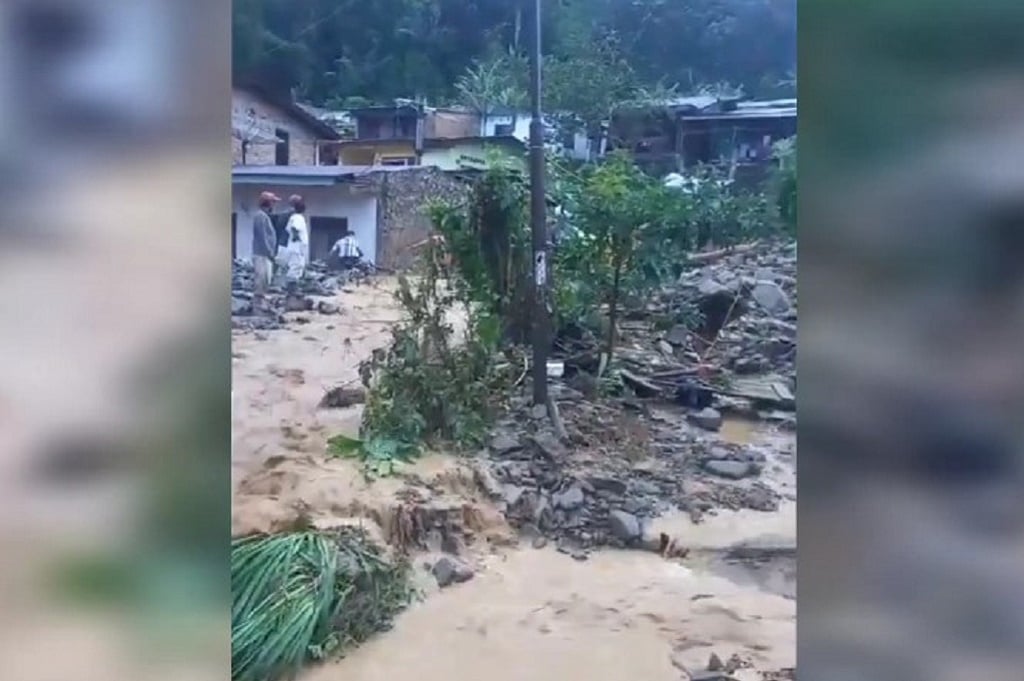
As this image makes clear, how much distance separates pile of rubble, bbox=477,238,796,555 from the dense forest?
28cm

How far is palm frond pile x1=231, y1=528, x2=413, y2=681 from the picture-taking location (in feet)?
5.16

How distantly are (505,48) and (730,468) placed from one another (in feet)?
2.21

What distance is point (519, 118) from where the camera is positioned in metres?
1.59

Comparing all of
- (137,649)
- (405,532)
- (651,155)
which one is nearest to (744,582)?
(405,532)

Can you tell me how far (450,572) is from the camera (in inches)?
63.1

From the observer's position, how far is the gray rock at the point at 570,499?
1606mm

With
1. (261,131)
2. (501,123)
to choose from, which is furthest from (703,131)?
(261,131)

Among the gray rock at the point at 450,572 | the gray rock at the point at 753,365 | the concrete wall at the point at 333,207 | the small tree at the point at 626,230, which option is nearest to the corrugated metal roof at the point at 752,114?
the small tree at the point at 626,230

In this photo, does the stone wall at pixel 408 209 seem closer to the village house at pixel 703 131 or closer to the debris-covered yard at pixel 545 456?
the debris-covered yard at pixel 545 456

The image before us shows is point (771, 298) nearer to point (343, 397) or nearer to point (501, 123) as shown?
point (501, 123)

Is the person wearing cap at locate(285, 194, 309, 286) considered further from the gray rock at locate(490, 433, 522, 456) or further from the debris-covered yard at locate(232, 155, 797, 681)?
the gray rock at locate(490, 433, 522, 456)

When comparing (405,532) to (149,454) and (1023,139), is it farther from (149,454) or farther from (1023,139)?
(1023,139)

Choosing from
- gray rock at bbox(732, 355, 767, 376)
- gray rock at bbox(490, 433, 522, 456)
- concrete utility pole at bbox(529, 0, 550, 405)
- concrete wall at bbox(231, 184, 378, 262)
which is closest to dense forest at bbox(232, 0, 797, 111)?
concrete utility pole at bbox(529, 0, 550, 405)

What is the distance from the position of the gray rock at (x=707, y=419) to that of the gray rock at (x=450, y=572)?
15.1 inches
